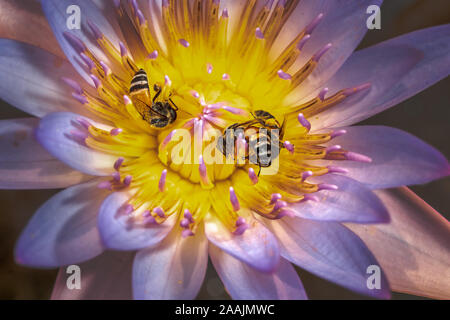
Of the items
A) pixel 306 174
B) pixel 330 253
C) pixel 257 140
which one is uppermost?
pixel 257 140

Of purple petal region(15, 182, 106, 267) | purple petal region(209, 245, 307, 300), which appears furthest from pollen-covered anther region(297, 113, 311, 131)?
purple petal region(15, 182, 106, 267)

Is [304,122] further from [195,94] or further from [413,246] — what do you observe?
[413,246]

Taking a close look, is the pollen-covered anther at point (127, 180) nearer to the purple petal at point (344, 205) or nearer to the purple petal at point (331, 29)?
the purple petal at point (344, 205)

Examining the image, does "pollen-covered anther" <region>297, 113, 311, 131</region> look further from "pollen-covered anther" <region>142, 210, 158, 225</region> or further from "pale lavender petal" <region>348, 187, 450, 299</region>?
"pollen-covered anther" <region>142, 210, 158, 225</region>

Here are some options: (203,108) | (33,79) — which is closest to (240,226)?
(203,108)

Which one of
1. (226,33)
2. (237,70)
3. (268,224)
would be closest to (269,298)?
(268,224)
